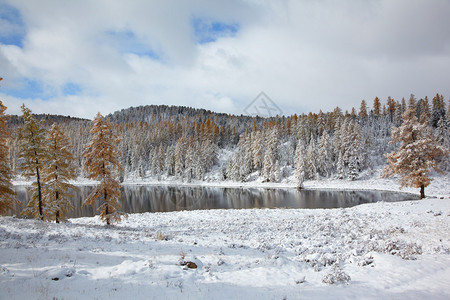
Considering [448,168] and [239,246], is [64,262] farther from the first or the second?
[448,168]

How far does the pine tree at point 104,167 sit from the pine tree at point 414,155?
30.0 meters

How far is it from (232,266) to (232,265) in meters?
0.14

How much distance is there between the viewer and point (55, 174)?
23.9 metres

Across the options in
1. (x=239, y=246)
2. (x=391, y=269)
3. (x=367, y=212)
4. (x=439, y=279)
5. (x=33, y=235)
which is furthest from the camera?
(x=367, y=212)

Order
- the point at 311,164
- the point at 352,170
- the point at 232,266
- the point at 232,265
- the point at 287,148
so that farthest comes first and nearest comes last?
the point at 287,148 → the point at 311,164 → the point at 352,170 → the point at 232,265 → the point at 232,266

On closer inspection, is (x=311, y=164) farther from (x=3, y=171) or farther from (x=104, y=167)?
(x=3, y=171)

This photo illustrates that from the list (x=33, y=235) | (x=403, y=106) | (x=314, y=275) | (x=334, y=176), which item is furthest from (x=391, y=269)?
(x=403, y=106)

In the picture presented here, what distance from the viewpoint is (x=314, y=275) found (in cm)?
867

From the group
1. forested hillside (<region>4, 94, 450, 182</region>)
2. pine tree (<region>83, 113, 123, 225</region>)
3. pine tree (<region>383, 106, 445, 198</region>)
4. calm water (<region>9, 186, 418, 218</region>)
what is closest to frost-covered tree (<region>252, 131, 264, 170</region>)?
forested hillside (<region>4, 94, 450, 182</region>)

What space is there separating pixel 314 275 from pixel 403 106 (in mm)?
137102

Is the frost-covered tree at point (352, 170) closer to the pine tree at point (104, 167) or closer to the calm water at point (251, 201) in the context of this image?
the calm water at point (251, 201)

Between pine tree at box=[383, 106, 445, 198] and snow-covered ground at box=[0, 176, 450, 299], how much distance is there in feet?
40.0

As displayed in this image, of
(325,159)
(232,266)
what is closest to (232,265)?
(232,266)

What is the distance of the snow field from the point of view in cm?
716
